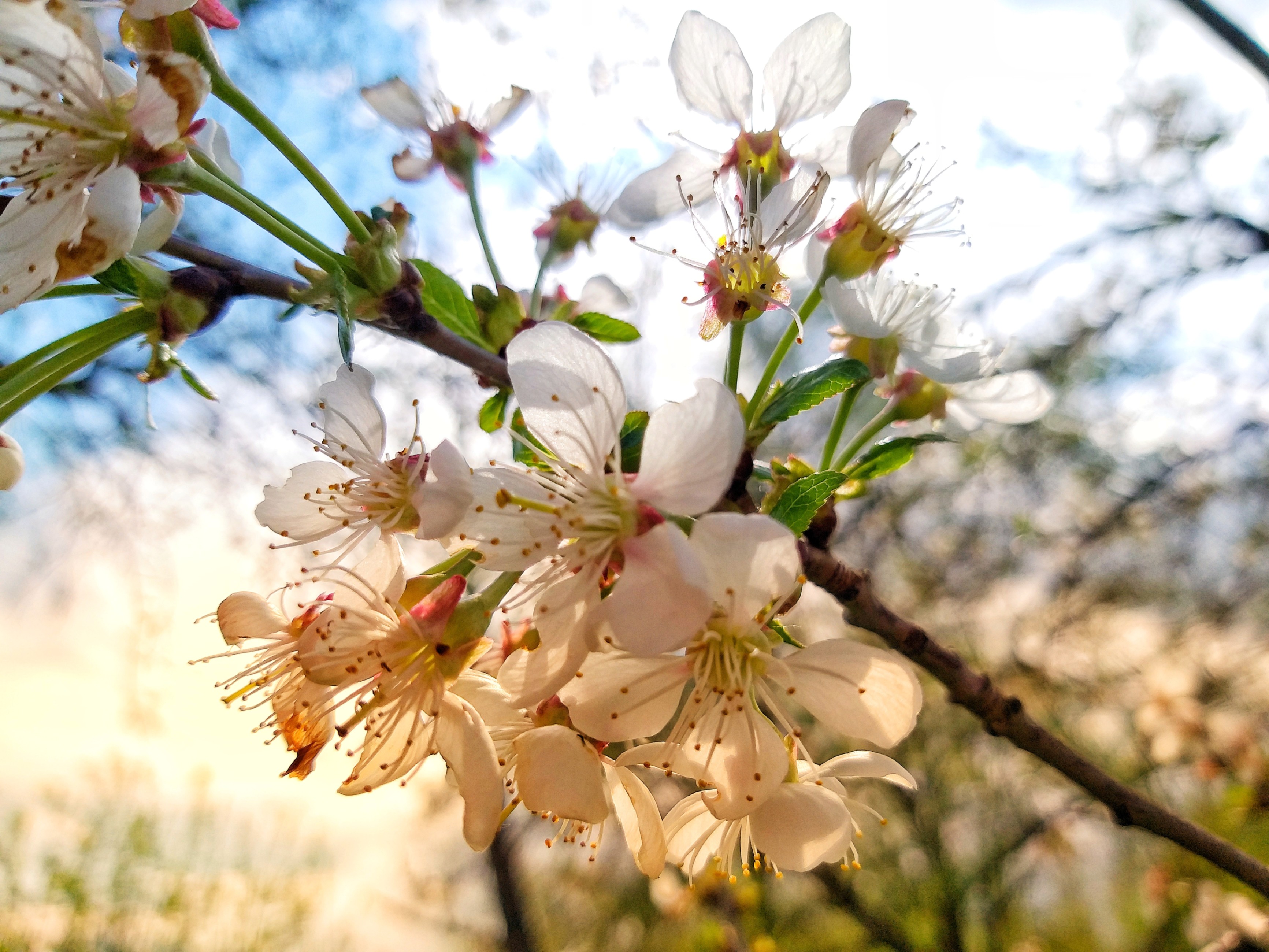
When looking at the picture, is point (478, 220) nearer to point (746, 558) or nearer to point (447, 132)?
point (447, 132)

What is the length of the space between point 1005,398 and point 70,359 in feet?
3.56

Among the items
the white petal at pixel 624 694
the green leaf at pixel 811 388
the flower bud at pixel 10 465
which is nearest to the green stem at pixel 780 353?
the green leaf at pixel 811 388

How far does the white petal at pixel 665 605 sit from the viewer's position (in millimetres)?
524

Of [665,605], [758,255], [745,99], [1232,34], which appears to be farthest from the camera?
[1232,34]

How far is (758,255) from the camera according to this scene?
0.85 meters

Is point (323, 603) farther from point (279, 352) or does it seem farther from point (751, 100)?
point (279, 352)

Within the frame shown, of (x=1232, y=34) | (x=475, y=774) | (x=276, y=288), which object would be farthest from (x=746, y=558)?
(x=1232, y=34)

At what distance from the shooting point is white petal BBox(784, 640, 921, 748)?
2.18ft

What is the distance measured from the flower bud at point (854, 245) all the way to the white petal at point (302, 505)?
0.61 metres

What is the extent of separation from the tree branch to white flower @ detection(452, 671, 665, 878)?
133 centimetres

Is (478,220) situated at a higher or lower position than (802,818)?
higher

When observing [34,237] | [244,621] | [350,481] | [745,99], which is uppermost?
[745,99]

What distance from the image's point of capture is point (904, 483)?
14.6ft

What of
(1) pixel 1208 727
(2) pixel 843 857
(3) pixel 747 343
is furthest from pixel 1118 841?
(2) pixel 843 857
